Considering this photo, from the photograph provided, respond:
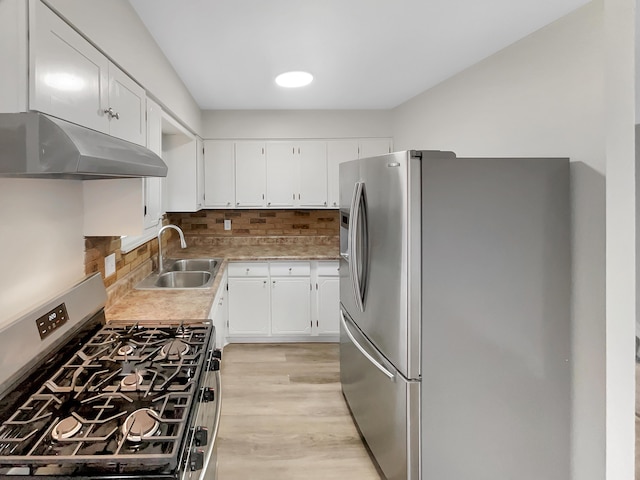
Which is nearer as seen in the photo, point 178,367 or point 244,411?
point 178,367

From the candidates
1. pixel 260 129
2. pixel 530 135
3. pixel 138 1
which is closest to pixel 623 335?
pixel 530 135

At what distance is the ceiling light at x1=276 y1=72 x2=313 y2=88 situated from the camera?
9.44 feet

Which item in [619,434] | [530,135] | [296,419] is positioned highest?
[530,135]

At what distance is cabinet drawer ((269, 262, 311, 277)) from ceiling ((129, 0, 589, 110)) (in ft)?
5.29

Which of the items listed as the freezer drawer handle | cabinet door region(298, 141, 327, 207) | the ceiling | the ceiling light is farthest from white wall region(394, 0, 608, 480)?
cabinet door region(298, 141, 327, 207)

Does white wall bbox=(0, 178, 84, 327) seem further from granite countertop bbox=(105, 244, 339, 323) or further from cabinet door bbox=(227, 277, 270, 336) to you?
cabinet door bbox=(227, 277, 270, 336)

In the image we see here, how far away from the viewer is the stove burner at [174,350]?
5.05 feet

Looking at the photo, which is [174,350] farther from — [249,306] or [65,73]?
[249,306]

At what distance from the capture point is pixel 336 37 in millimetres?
2244

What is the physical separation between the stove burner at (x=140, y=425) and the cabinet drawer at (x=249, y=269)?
2.73 metres

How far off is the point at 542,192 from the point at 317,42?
58.7 inches

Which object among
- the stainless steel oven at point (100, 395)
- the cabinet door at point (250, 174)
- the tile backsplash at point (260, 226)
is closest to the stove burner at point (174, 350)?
the stainless steel oven at point (100, 395)

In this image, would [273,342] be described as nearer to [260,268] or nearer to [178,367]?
[260,268]

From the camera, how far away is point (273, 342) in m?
4.01
